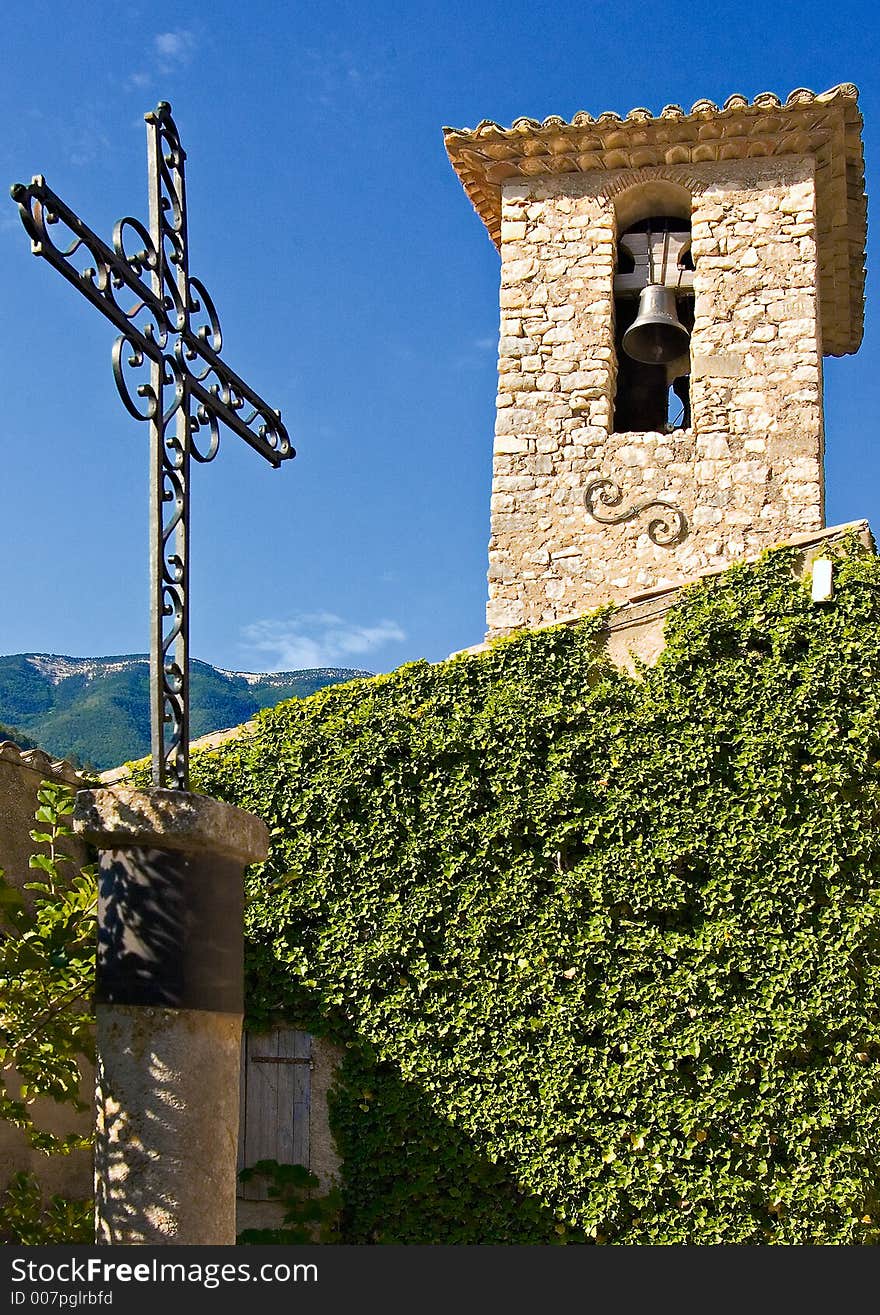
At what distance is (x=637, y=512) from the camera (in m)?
10.8

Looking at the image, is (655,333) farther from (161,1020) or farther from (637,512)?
(161,1020)

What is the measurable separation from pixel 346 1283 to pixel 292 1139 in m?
4.41

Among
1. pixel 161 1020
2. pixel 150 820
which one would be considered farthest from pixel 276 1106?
pixel 150 820

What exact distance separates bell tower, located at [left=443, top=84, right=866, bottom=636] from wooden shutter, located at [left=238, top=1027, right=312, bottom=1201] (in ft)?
12.4

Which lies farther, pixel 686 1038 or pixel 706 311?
pixel 706 311

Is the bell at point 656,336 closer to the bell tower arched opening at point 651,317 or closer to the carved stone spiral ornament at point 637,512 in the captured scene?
the bell tower arched opening at point 651,317

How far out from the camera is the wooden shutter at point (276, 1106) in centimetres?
800

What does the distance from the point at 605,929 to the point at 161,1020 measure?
4.54m

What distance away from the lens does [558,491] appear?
1097 centimetres

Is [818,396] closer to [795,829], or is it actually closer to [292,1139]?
[795,829]

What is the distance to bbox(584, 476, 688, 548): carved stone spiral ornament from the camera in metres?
10.7

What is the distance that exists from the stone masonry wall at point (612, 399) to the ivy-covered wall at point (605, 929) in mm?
2486

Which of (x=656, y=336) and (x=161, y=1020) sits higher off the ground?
(x=656, y=336)

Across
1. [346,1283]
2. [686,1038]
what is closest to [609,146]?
[686,1038]
